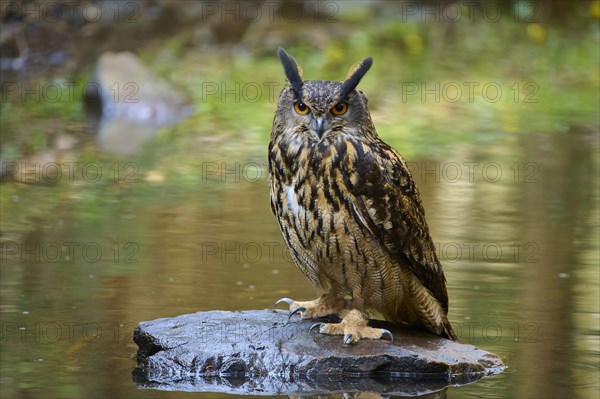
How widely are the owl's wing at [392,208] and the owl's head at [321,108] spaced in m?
0.16

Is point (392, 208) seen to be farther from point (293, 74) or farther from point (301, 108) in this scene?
point (293, 74)

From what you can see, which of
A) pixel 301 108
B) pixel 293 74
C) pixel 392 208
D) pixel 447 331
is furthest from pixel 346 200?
pixel 447 331

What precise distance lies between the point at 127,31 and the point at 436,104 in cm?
738

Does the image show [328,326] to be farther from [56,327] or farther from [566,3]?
[566,3]

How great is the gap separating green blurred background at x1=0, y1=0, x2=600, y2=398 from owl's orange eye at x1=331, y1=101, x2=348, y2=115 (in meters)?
1.69

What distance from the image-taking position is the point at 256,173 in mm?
13836

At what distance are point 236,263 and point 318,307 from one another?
87.1 inches

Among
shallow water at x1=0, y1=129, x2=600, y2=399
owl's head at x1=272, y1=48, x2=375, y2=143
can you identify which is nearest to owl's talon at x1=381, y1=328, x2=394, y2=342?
shallow water at x1=0, y1=129, x2=600, y2=399

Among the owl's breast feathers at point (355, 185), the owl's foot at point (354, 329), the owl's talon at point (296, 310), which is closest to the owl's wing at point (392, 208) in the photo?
the owl's breast feathers at point (355, 185)

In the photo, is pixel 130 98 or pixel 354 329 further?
pixel 130 98

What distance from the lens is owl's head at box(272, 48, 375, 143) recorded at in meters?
7.08

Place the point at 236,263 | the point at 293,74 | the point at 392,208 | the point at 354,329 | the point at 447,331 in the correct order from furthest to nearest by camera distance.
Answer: the point at 236,263
the point at 447,331
the point at 354,329
the point at 392,208
the point at 293,74

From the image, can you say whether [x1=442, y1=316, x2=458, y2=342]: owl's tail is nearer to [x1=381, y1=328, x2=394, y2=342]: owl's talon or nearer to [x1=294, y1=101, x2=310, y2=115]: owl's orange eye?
[x1=381, y1=328, x2=394, y2=342]: owl's talon

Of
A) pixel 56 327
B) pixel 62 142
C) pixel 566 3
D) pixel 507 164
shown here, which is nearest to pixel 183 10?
pixel 566 3
